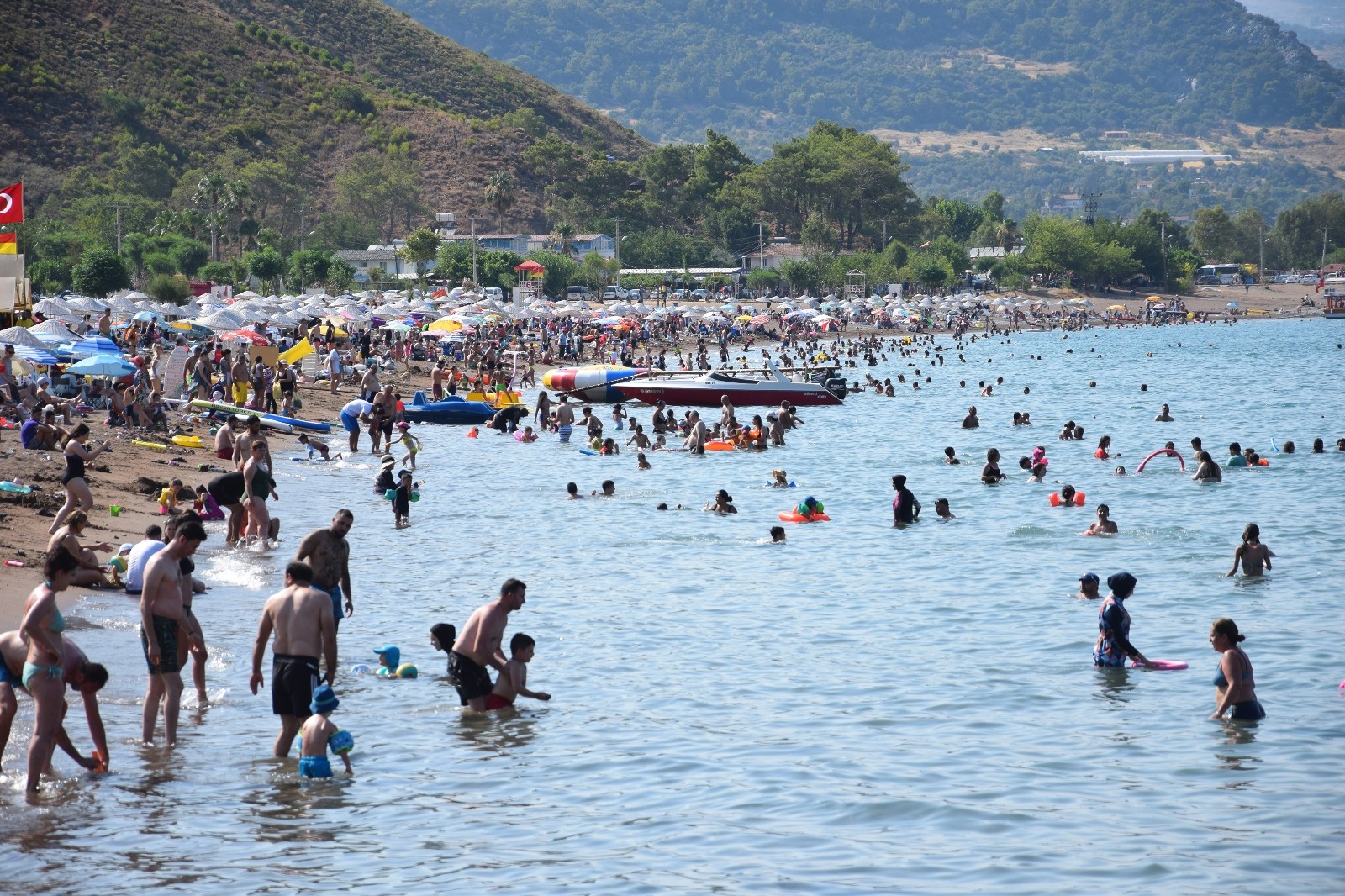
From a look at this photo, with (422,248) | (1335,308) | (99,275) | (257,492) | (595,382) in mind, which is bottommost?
(257,492)

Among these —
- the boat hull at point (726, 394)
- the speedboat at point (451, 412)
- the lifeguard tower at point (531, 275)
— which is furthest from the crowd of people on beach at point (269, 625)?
the lifeguard tower at point (531, 275)

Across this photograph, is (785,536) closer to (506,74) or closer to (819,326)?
(819,326)

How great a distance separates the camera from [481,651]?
11.6m

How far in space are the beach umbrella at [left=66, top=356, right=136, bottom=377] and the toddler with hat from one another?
21548mm

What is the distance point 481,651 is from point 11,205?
1040 inches

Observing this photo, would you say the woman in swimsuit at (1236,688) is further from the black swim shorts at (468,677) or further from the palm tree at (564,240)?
the palm tree at (564,240)

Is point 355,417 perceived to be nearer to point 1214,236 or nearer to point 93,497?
point 93,497

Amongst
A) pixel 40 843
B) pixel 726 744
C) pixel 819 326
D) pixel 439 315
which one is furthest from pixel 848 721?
pixel 819 326

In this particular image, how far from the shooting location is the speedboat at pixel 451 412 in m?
39.0

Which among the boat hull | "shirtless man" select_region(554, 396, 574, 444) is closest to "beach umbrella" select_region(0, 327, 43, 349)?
"shirtless man" select_region(554, 396, 574, 444)

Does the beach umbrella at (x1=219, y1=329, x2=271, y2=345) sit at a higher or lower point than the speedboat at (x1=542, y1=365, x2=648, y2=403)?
higher

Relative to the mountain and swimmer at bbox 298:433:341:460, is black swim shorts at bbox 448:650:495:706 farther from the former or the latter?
the mountain

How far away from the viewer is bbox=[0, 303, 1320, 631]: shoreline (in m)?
14.8

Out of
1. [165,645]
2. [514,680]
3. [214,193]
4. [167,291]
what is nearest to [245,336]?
[167,291]
